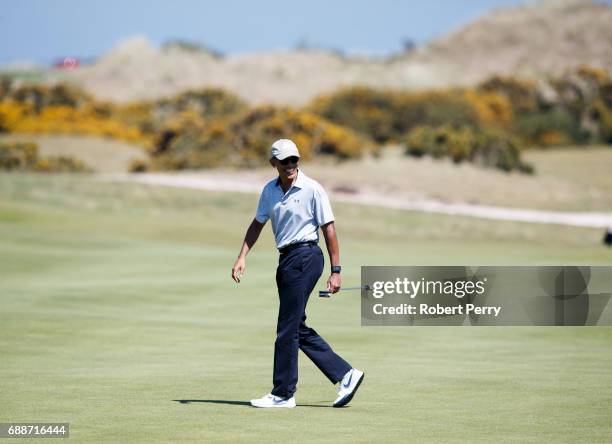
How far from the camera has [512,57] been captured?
582 feet

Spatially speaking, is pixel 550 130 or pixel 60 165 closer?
pixel 60 165

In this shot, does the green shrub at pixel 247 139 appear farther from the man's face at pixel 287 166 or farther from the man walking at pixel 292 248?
the man's face at pixel 287 166

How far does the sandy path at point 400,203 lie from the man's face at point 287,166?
34.0m

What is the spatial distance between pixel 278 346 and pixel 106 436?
2.08 m

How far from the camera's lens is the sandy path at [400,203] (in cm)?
4441

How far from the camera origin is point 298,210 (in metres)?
9.45

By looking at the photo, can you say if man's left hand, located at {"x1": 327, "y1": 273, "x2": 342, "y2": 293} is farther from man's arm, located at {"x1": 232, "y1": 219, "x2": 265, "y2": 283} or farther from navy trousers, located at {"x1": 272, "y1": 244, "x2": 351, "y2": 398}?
man's arm, located at {"x1": 232, "y1": 219, "x2": 265, "y2": 283}

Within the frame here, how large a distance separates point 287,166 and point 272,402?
1.76 meters

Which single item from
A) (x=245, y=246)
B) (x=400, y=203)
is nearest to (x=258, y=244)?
(x=400, y=203)

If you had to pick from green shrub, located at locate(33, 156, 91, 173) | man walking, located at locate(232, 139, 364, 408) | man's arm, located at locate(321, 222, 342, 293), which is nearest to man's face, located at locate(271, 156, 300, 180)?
man walking, located at locate(232, 139, 364, 408)

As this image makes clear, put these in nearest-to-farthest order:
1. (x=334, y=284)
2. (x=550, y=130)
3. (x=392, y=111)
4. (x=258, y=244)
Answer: (x=334, y=284)
(x=258, y=244)
(x=392, y=111)
(x=550, y=130)

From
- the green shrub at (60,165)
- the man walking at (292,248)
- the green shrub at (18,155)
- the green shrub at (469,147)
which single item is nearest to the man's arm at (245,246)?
the man walking at (292,248)

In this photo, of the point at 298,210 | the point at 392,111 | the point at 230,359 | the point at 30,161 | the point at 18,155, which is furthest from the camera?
the point at 392,111

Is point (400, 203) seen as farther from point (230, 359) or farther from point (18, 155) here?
point (230, 359)
